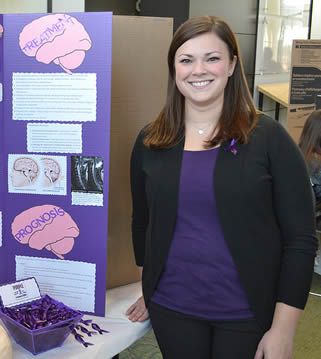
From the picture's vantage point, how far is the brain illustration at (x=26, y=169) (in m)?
1.44

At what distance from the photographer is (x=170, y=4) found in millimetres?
4754

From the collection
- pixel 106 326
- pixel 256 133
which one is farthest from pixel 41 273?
pixel 256 133

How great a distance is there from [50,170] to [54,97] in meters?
0.21

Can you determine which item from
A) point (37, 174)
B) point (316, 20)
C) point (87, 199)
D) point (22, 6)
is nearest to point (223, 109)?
point (87, 199)

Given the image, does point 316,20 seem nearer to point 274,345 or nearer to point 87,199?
point 87,199

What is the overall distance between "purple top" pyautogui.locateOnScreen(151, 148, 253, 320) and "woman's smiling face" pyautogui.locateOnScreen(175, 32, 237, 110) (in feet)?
0.50

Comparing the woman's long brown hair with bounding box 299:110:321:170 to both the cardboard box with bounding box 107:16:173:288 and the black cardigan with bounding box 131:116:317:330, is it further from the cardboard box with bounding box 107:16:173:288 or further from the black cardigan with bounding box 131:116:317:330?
the black cardigan with bounding box 131:116:317:330

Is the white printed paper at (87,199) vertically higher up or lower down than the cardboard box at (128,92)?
lower down

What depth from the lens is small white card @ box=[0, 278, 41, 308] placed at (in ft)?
4.44

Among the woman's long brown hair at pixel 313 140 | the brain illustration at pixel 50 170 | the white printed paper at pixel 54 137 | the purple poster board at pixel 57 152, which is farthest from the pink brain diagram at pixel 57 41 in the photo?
the woman's long brown hair at pixel 313 140

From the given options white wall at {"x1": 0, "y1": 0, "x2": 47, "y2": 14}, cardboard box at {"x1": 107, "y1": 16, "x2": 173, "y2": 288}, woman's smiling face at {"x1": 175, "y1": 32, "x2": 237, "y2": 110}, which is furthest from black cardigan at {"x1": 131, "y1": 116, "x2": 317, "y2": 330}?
white wall at {"x1": 0, "y1": 0, "x2": 47, "y2": 14}

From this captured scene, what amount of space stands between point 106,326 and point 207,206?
1.63 feet

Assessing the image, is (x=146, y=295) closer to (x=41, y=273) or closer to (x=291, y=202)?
(x=41, y=273)

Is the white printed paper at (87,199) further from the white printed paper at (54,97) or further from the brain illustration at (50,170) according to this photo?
the white printed paper at (54,97)
